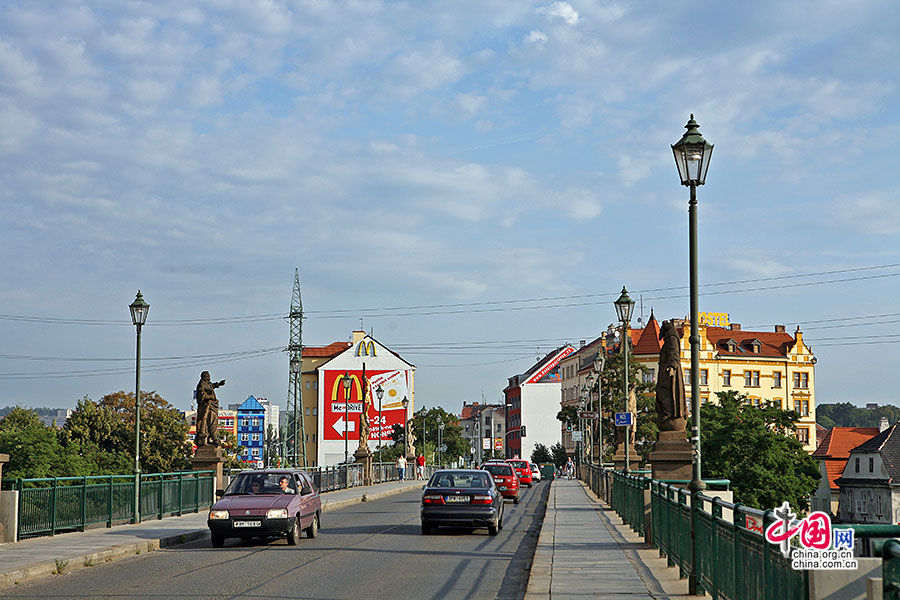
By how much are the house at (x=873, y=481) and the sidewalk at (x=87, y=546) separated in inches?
2948

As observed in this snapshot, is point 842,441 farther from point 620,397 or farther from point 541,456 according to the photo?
point 620,397

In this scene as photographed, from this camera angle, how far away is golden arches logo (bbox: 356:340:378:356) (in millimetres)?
145500

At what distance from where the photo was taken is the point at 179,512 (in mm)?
29328

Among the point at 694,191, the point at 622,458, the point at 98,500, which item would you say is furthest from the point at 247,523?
the point at 622,458

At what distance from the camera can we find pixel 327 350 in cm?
16288

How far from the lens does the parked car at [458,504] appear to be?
2317cm

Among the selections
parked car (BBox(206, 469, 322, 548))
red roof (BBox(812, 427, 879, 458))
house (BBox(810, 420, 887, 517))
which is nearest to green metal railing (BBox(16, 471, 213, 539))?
parked car (BBox(206, 469, 322, 548))

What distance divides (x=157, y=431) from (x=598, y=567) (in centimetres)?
6351

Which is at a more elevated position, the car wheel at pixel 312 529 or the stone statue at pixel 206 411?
the stone statue at pixel 206 411

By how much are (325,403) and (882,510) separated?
77905 millimetres

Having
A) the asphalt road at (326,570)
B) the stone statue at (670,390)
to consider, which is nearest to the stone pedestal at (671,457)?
Result: the stone statue at (670,390)

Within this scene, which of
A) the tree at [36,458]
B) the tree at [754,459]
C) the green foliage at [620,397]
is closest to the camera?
the tree at [36,458]

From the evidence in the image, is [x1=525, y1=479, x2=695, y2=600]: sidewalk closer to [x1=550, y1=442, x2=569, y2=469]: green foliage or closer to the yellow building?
the yellow building

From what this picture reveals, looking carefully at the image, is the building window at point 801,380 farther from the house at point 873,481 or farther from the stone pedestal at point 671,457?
the stone pedestal at point 671,457
